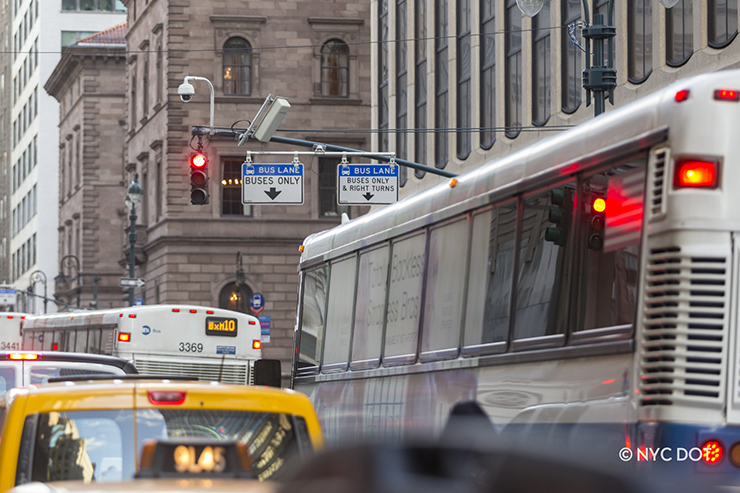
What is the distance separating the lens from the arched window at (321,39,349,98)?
191 feet

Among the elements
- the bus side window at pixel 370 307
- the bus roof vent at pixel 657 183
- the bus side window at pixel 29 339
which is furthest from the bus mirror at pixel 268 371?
the bus side window at pixel 29 339

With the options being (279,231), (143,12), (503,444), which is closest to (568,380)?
(503,444)

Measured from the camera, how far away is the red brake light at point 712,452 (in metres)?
7.30

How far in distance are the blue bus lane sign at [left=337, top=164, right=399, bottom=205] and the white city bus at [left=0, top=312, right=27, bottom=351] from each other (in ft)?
46.3

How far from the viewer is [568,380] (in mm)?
8578

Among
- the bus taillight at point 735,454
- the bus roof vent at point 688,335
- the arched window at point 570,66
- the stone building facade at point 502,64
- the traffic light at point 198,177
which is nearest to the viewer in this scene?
the bus taillight at point 735,454

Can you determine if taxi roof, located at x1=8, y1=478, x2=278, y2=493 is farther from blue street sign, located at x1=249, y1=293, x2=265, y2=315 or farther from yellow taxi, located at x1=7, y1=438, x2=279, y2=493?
blue street sign, located at x1=249, y1=293, x2=265, y2=315

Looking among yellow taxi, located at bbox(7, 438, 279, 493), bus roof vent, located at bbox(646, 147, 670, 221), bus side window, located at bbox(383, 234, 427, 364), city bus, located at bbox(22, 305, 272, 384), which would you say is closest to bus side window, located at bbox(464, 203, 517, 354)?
bus side window, located at bbox(383, 234, 427, 364)

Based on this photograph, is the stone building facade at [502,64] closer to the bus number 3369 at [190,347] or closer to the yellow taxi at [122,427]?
the bus number 3369 at [190,347]

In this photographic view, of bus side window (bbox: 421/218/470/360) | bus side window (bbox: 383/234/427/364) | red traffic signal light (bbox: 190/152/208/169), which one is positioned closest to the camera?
bus side window (bbox: 421/218/470/360)

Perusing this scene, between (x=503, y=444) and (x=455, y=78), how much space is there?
36637 mm

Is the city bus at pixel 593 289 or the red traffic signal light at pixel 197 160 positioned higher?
the red traffic signal light at pixel 197 160

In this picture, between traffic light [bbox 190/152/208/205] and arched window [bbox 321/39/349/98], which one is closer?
traffic light [bbox 190/152/208/205]

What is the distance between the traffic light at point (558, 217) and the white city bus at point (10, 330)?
104ft
